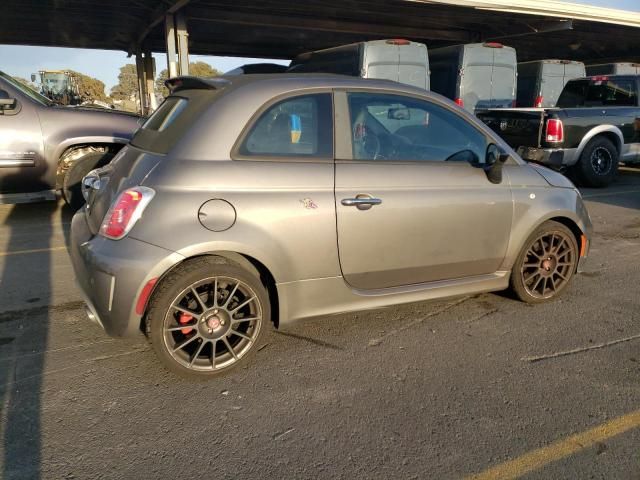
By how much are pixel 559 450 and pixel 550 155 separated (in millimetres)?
7065

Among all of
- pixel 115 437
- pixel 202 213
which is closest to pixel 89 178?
pixel 202 213

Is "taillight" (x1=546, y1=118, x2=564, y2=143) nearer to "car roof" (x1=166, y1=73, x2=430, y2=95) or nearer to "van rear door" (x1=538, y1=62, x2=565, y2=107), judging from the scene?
"van rear door" (x1=538, y1=62, x2=565, y2=107)

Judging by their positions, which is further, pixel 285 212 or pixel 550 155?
pixel 550 155

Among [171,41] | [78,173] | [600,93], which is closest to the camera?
[78,173]

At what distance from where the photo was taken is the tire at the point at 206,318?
2766mm

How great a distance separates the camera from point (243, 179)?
2834mm

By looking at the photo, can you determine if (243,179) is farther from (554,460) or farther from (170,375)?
(554,460)

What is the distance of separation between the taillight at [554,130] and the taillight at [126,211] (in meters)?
7.54

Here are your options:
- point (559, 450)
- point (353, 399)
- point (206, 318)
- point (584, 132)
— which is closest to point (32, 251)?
point (206, 318)

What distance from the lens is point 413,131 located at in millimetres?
3664

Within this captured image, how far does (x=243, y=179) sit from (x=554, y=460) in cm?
213

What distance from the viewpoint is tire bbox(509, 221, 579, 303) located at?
12.7 ft

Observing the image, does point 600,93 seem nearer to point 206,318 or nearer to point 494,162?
point 494,162

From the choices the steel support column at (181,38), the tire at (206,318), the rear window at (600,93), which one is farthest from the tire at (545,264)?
the steel support column at (181,38)
